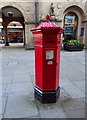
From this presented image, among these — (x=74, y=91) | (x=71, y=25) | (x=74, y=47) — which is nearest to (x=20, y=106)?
(x=74, y=91)

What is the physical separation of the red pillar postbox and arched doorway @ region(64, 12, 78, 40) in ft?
41.5

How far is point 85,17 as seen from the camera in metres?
13.7

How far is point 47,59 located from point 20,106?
4.12ft

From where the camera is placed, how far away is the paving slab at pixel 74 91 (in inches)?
136

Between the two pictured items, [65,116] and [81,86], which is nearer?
[65,116]

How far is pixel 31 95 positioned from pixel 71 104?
1.11 m

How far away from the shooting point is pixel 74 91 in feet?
12.2

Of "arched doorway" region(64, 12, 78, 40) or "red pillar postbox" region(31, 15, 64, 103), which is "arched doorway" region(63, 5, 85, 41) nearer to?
"arched doorway" region(64, 12, 78, 40)

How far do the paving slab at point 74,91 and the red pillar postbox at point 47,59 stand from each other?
67 centimetres

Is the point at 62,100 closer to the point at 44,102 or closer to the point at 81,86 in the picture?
the point at 44,102

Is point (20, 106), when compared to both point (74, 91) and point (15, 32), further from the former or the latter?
point (15, 32)

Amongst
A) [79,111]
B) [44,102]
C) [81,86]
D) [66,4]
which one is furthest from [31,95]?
[66,4]

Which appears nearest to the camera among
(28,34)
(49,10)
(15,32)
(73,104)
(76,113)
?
(76,113)

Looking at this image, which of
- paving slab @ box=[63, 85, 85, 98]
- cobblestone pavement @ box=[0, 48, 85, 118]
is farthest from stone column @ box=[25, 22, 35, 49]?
paving slab @ box=[63, 85, 85, 98]
